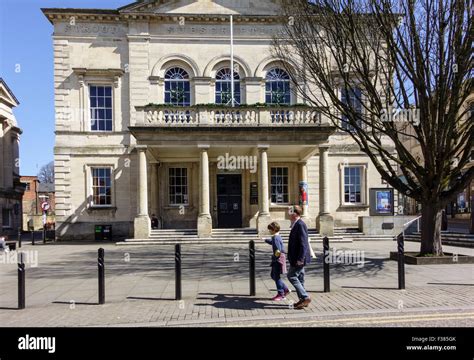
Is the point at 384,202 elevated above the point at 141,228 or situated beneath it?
elevated above

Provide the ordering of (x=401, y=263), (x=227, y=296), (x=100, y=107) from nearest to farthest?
(x=227, y=296) < (x=401, y=263) < (x=100, y=107)

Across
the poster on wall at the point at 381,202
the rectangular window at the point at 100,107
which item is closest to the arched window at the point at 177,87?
the rectangular window at the point at 100,107

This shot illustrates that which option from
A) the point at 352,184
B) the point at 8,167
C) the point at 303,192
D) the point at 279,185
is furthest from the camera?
the point at 8,167

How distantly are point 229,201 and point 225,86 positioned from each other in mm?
7156

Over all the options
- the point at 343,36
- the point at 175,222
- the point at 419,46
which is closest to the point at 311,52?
the point at 343,36

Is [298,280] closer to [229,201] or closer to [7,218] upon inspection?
[229,201]

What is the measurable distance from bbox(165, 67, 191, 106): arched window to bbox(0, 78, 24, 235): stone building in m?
16.7

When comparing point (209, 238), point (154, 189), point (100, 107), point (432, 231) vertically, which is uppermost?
point (100, 107)

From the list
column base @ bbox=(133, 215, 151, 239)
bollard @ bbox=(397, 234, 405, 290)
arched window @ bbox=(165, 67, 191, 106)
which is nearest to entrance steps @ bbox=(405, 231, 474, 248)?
bollard @ bbox=(397, 234, 405, 290)

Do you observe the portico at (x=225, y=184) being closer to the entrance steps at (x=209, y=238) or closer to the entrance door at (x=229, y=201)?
the entrance door at (x=229, y=201)

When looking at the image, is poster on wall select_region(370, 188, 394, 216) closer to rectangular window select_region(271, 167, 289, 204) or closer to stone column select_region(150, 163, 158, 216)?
rectangular window select_region(271, 167, 289, 204)

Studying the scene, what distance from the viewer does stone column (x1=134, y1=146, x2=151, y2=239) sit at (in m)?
17.8

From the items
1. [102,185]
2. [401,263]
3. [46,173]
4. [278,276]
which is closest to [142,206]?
[102,185]

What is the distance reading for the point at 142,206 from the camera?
59.2 feet
